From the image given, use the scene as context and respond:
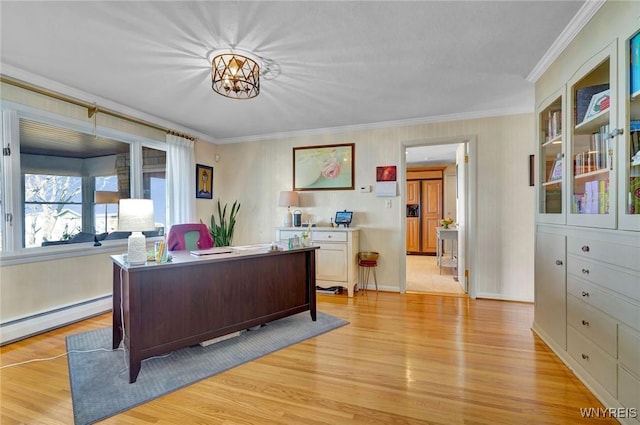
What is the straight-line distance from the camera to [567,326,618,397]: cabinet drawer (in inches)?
66.9

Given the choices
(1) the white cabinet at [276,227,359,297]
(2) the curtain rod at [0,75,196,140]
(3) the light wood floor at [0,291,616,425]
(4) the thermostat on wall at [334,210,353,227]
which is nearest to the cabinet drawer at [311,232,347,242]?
(1) the white cabinet at [276,227,359,297]

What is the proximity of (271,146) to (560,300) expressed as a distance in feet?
13.8

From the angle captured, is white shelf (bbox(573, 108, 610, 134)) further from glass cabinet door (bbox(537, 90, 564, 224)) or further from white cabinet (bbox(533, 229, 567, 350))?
white cabinet (bbox(533, 229, 567, 350))

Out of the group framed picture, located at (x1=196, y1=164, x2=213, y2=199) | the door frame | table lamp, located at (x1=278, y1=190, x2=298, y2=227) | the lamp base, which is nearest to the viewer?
A: the lamp base

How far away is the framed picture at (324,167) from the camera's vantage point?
4574 mm

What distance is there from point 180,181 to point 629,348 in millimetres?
4767

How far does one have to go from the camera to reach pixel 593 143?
1.97m

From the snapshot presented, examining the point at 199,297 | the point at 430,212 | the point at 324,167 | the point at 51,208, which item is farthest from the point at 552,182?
the point at 430,212

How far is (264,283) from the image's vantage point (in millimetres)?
2789

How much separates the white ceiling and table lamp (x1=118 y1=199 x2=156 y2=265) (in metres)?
1.22

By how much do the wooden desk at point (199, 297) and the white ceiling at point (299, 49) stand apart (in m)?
1.64

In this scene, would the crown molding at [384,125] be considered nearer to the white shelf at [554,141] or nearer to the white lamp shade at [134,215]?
the white shelf at [554,141]

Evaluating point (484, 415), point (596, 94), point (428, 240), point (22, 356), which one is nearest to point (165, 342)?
point (22, 356)

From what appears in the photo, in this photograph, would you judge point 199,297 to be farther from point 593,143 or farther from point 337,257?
point 593,143
